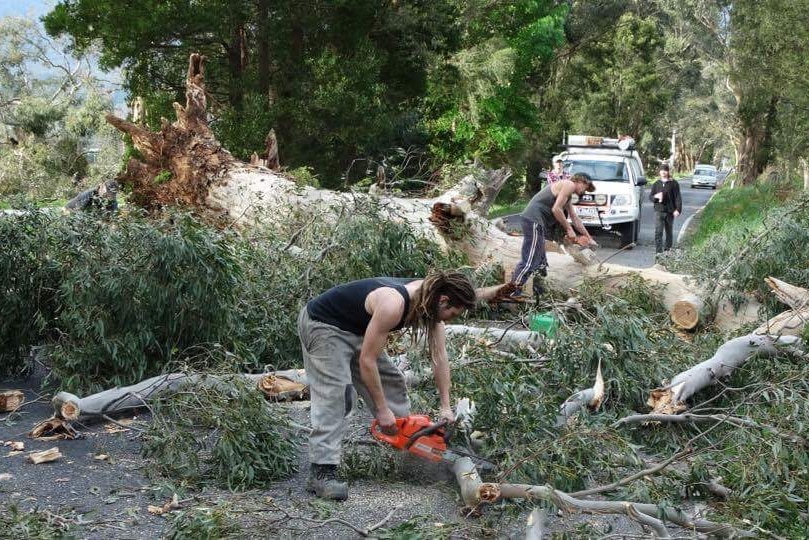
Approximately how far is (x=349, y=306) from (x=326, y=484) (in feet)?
3.13

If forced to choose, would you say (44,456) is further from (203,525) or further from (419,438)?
(419,438)

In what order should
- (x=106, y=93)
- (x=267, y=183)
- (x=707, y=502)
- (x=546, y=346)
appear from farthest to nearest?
1. (x=106, y=93)
2. (x=267, y=183)
3. (x=546, y=346)
4. (x=707, y=502)

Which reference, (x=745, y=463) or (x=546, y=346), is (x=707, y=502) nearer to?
(x=745, y=463)

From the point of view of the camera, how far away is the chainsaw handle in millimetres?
5082

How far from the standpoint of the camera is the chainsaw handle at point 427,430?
5.08 meters

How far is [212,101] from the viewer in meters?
23.6

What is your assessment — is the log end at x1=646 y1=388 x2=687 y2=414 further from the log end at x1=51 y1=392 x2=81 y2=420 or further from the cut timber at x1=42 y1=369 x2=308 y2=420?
the log end at x1=51 y1=392 x2=81 y2=420

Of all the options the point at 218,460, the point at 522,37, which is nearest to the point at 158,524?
the point at 218,460

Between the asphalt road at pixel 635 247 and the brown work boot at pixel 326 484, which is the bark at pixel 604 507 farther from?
the asphalt road at pixel 635 247

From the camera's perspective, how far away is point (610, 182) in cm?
1948

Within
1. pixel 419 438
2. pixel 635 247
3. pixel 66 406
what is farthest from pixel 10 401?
pixel 635 247

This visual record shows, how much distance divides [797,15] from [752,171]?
17975mm

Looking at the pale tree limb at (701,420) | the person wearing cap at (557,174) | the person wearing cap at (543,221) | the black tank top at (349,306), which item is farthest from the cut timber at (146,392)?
the person wearing cap at (557,174)

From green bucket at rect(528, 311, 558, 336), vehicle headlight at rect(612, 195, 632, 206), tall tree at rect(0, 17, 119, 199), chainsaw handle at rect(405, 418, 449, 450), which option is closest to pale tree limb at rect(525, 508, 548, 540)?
chainsaw handle at rect(405, 418, 449, 450)
